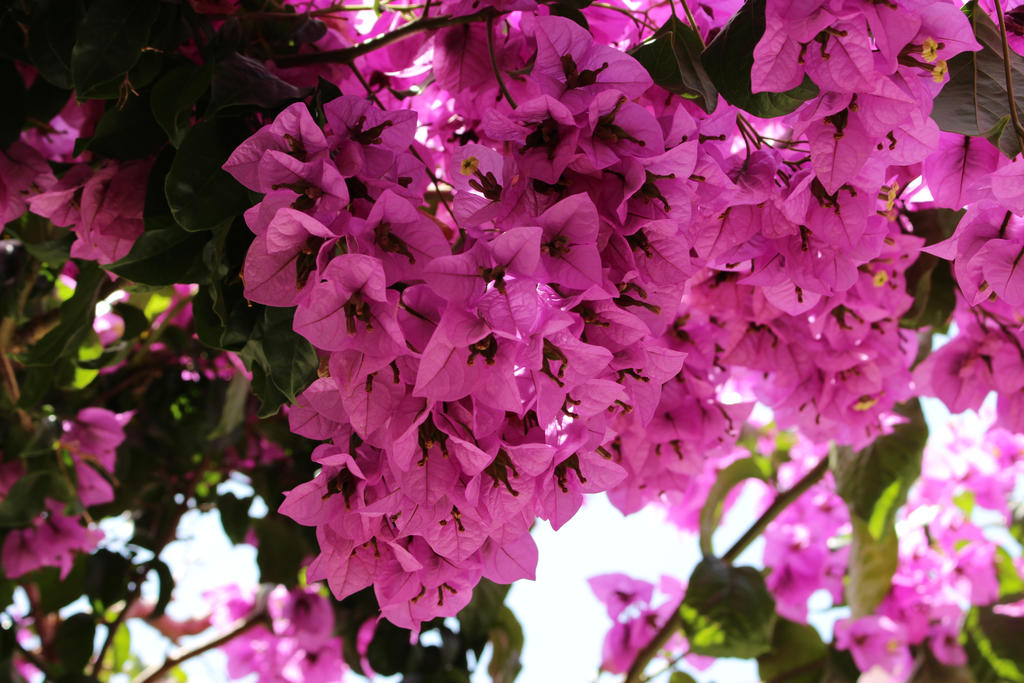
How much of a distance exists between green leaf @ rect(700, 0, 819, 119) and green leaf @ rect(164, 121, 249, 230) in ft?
1.01

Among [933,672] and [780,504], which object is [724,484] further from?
[933,672]

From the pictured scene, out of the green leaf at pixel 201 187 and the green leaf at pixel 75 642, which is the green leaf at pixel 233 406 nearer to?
the green leaf at pixel 75 642

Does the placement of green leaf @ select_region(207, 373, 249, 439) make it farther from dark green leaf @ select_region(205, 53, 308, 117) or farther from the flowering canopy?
dark green leaf @ select_region(205, 53, 308, 117)

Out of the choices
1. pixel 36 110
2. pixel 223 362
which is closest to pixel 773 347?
pixel 36 110

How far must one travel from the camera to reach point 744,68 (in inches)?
22.4

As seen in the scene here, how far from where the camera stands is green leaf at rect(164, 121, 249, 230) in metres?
0.59

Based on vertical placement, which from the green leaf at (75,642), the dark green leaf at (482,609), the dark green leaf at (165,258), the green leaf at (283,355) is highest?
the dark green leaf at (165,258)

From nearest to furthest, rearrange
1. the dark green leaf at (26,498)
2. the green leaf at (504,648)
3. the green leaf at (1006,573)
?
the dark green leaf at (26,498) → the green leaf at (504,648) → the green leaf at (1006,573)

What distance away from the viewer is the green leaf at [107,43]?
62 cm

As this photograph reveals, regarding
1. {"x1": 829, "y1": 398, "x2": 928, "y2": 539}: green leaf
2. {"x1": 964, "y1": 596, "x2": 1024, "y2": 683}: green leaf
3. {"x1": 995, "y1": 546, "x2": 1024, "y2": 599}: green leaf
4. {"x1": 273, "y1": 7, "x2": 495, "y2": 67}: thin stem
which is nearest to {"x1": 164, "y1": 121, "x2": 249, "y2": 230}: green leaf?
{"x1": 273, "y1": 7, "x2": 495, "y2": 67}: thin stem

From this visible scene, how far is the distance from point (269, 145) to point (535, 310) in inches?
7.4

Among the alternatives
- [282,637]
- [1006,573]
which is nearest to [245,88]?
[282,637]

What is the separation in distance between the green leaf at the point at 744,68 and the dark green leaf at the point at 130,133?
1.30ft

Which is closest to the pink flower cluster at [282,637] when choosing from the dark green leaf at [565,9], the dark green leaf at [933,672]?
the dark green leaf at [933,672]
